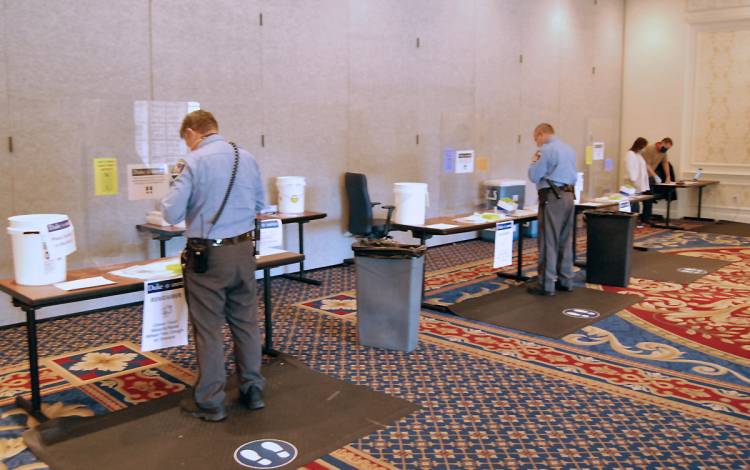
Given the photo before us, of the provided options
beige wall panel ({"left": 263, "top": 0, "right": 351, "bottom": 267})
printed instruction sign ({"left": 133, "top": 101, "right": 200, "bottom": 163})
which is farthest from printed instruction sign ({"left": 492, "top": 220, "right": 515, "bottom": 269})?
printed instruction sign ({"left": 133, "top": 101, "right": 200, "bottom": 163})

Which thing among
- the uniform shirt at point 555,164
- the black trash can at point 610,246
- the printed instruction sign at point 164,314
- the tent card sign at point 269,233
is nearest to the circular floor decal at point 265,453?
the printed instruction sign at point 164,314

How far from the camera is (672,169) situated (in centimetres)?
1097

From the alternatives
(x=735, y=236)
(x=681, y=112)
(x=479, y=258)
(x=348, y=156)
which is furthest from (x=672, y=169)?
(x=348, y=156)

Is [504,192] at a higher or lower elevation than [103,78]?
lower

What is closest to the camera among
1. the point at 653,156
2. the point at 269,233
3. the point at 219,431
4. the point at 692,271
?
the point at 219,431

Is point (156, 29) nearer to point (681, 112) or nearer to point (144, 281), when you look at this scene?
point (144, 281)

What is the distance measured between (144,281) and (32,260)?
21.0 inches

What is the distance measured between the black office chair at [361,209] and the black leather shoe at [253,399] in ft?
10.9

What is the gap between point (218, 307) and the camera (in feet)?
10.9

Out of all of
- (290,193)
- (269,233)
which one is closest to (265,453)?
(269,233)

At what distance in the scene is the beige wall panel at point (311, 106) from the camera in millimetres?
6367

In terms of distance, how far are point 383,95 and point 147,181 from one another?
2.91 m

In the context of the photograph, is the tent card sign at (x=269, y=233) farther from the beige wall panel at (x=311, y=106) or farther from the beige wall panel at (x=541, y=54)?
the beige wall panel at (x=541, y=54)

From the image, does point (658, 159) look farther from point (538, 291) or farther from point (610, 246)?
point (538, 291)
